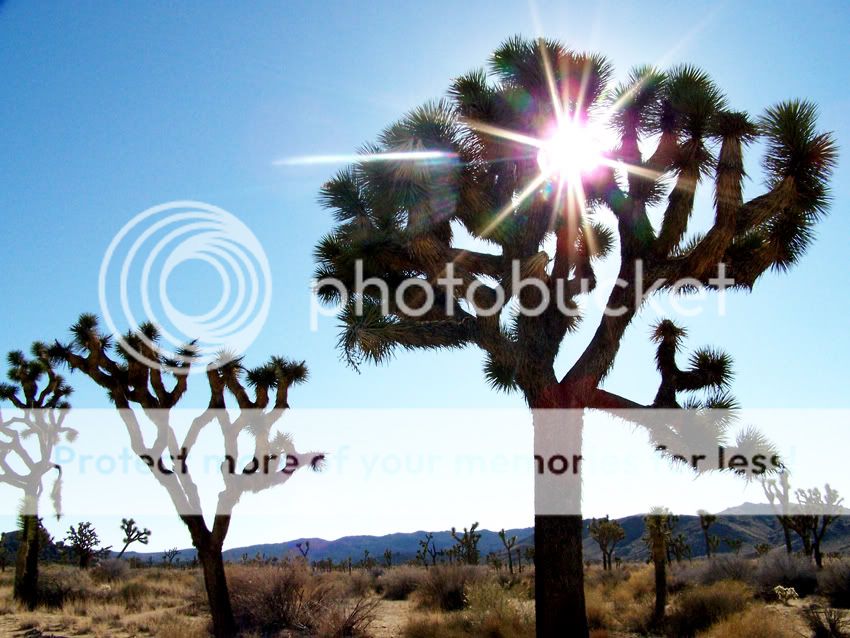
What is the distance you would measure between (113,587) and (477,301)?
17.7 metres

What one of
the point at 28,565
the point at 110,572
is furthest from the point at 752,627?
the point at 110,572

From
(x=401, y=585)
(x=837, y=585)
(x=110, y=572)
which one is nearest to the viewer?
(x=837, y=585)

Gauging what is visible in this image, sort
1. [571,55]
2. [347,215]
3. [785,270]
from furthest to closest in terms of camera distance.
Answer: [347,215]
[571,55]
[785,270]

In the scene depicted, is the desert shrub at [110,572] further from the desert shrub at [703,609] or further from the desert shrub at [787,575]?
the desert shrub at [787,575]

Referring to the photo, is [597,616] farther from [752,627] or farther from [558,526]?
[558,526]

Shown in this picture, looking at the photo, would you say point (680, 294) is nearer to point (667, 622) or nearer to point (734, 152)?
point (734, 152)

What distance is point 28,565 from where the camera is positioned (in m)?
15.8

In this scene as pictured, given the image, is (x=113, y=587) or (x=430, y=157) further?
(x=113, y=587)

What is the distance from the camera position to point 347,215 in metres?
10.3

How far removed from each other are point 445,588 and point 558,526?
928 centimetres

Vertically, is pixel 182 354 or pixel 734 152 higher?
pixel 734 152

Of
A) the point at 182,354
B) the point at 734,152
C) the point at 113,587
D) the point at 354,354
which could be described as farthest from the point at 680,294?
the point at 113,587

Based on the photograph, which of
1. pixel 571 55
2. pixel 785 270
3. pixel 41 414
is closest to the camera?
pixel 785 270

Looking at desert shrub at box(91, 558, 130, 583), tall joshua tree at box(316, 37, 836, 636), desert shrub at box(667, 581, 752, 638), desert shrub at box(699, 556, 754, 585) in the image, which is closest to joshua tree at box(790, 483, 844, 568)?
desert shrub at box(699, 556, 754, 585)
